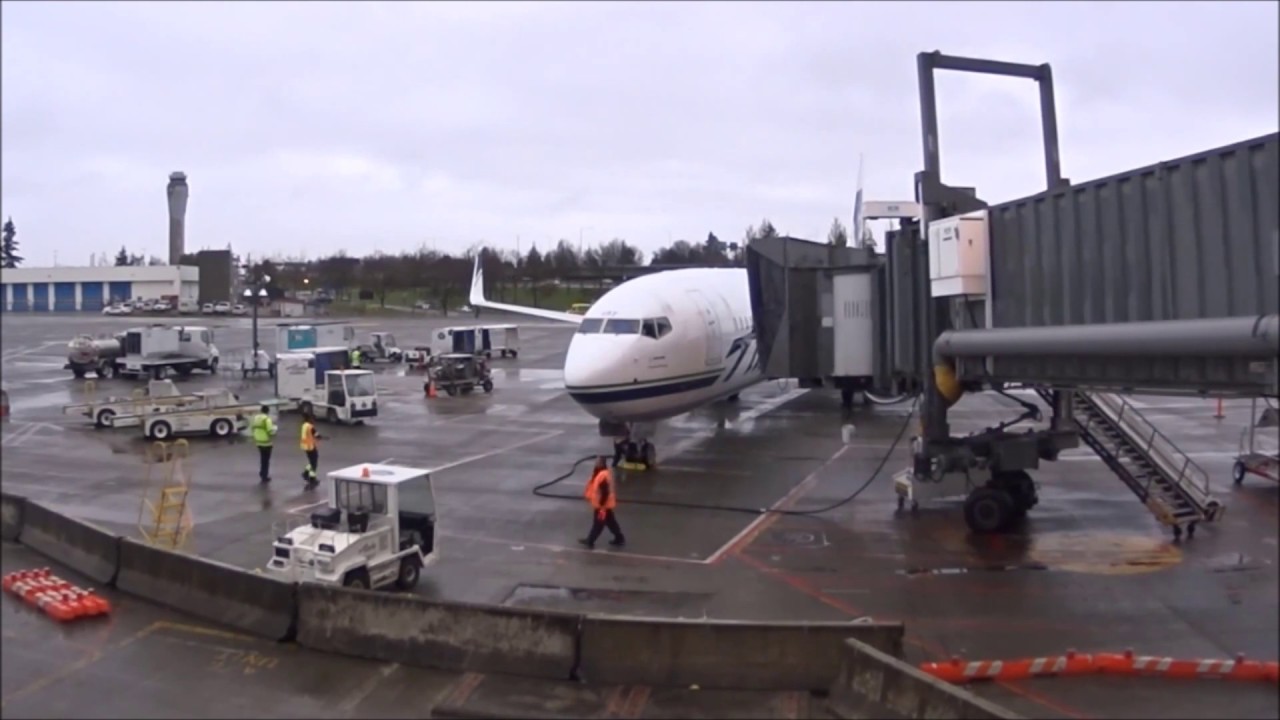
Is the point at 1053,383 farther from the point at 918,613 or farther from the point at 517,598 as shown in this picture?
the point at 517,598

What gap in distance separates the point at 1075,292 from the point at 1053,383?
1525 millimetres

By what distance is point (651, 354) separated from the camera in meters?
27.9

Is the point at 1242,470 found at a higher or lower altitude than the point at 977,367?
lower

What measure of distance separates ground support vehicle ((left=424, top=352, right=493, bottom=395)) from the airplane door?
66.0 feet

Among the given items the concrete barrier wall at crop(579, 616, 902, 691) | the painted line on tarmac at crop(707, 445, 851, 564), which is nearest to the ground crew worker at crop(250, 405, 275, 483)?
the painted line on tarmac at crop(707, 445, 851, 564)

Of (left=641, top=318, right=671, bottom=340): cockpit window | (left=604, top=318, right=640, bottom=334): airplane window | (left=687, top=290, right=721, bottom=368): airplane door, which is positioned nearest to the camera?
(left=604, top=318, right=640, bottom=334): airplane window

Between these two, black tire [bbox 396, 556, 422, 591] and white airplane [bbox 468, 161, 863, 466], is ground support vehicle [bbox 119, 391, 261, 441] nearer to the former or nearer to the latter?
white airplane [bbox 468, 161, 863, 466]

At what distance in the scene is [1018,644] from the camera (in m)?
14.1

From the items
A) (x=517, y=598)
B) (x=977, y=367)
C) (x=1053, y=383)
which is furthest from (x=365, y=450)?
(x=1053, y=383)

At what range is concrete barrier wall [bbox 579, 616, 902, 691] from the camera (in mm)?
12812

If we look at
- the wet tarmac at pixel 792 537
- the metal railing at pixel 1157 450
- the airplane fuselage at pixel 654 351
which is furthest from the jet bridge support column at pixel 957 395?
the airplane fuselage at pixel 654 351

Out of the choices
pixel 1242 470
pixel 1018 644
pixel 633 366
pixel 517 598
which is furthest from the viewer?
Result: pixel 633 366

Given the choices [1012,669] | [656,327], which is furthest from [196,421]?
[1012,669]

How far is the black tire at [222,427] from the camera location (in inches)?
1391
